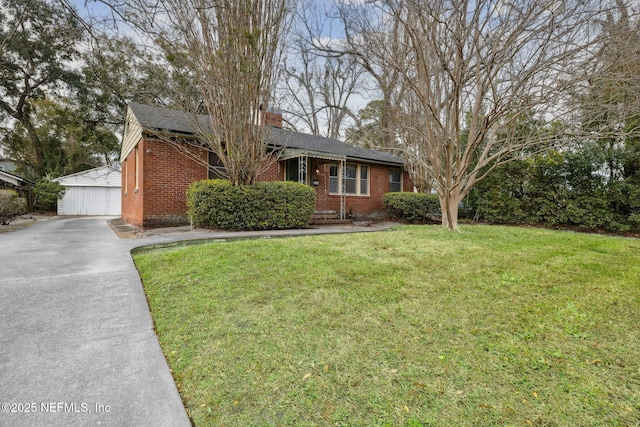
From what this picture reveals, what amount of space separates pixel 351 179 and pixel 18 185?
65.7ft

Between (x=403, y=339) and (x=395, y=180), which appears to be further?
(x=395, y=180)

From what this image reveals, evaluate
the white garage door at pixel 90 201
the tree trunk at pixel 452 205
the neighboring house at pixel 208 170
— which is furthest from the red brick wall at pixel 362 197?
the white garage door at pixel 90 201

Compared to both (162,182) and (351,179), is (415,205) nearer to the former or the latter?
(351,179)

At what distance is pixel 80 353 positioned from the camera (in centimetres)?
223

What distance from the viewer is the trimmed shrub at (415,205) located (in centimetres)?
1333

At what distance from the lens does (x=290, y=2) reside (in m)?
8.31

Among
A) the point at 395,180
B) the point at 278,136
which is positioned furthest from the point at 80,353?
the point at 395,180

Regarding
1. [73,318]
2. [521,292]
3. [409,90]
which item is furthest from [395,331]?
[409,90]

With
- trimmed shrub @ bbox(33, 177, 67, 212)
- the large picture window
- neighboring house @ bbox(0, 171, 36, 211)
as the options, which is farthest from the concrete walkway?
trimmed shrub @ bbox(33, 177, 67, 212)

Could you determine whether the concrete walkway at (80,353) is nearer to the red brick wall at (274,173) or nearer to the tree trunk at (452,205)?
the tree trunk at (452,205)

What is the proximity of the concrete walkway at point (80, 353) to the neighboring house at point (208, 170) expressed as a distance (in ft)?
18.9

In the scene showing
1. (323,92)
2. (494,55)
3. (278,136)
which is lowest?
(278,136)

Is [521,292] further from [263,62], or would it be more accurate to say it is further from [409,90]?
[263,62]

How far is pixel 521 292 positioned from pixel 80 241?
8366 millimetres
